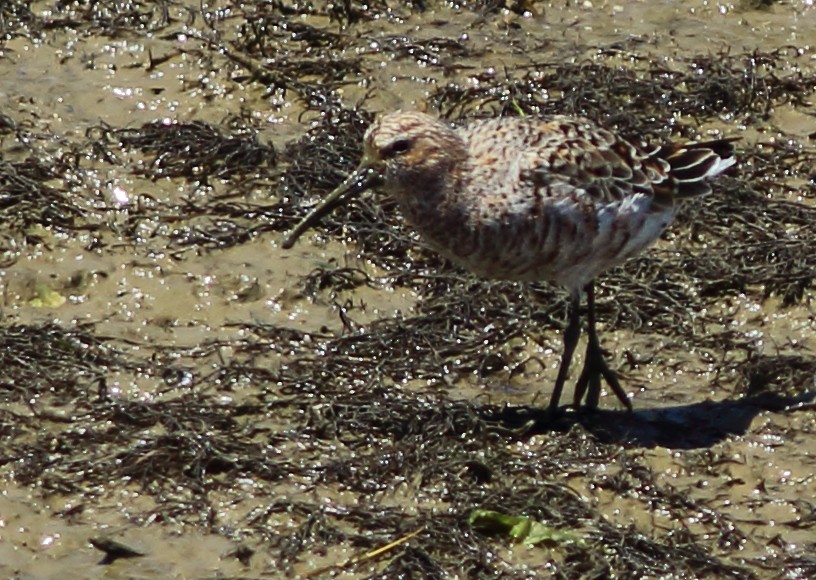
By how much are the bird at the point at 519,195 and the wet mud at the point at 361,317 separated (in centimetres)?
56

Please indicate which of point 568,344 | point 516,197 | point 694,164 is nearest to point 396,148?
point 516,197

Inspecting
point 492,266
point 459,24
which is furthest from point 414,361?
point 459,24

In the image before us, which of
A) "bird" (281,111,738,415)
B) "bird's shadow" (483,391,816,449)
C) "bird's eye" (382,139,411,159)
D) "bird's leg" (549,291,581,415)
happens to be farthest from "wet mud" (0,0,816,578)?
"bird's eye" (382,139,411,159)

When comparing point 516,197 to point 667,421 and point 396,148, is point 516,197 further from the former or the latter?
point 667,421

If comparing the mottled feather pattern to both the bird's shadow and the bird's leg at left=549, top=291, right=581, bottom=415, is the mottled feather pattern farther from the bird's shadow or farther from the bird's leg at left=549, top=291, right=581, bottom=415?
the bird's shadow

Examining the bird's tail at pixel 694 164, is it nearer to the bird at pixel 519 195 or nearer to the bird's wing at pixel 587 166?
the bird's wing at pixel 587 166

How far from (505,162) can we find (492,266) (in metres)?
0.42

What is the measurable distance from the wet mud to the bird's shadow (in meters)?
0.01

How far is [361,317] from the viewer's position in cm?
857

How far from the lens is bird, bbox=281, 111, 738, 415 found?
295 inches

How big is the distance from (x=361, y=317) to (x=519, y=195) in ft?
4.43

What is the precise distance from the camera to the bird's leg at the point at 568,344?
25.4 ft

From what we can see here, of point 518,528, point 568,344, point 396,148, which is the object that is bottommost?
point 518,528

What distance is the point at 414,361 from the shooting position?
8.18 m
